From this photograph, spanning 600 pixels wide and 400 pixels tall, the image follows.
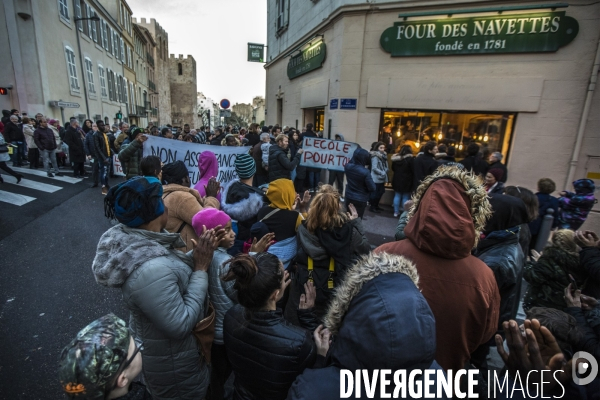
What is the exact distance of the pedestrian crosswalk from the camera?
285 inches

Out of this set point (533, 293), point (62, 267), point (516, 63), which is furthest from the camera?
point (516, 63)

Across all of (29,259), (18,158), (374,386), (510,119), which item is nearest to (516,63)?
(510,119)

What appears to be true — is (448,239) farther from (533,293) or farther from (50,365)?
(50,365)

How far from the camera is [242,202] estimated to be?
321 centimetres

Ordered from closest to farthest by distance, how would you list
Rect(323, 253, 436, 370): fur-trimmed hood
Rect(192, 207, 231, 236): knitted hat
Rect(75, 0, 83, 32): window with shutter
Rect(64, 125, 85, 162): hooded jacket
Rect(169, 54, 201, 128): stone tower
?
1. Rect(323, 253, 436, 370): fur-trimmed hood
2. Rect(192, 207, 231, 236): knitted hat
3. Rect(64, 125, 85, 162): hooded jacket
4. Rect(75, 0, 83, 32): window with shutter
5. Rect(169, 54, 201, 128): stone tower

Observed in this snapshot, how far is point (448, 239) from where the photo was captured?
1.60m

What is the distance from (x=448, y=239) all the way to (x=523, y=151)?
812cm

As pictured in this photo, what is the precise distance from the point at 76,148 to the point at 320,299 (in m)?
10.7

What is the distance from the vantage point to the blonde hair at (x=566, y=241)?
2.52 metres

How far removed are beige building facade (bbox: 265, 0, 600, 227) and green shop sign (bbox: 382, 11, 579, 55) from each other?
0.08 ft

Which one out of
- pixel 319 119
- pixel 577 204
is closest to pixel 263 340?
pixel 577 204

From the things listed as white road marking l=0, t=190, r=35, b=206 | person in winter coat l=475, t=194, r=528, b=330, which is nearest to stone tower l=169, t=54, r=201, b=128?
white road marking l=0, t=190, r=35, b=206

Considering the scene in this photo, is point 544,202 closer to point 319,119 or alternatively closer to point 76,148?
point 319,119

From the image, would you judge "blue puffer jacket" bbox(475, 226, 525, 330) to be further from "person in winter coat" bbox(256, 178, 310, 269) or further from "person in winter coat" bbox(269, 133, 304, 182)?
"person in winter coat" bbox(269, 133, 304, 182)
